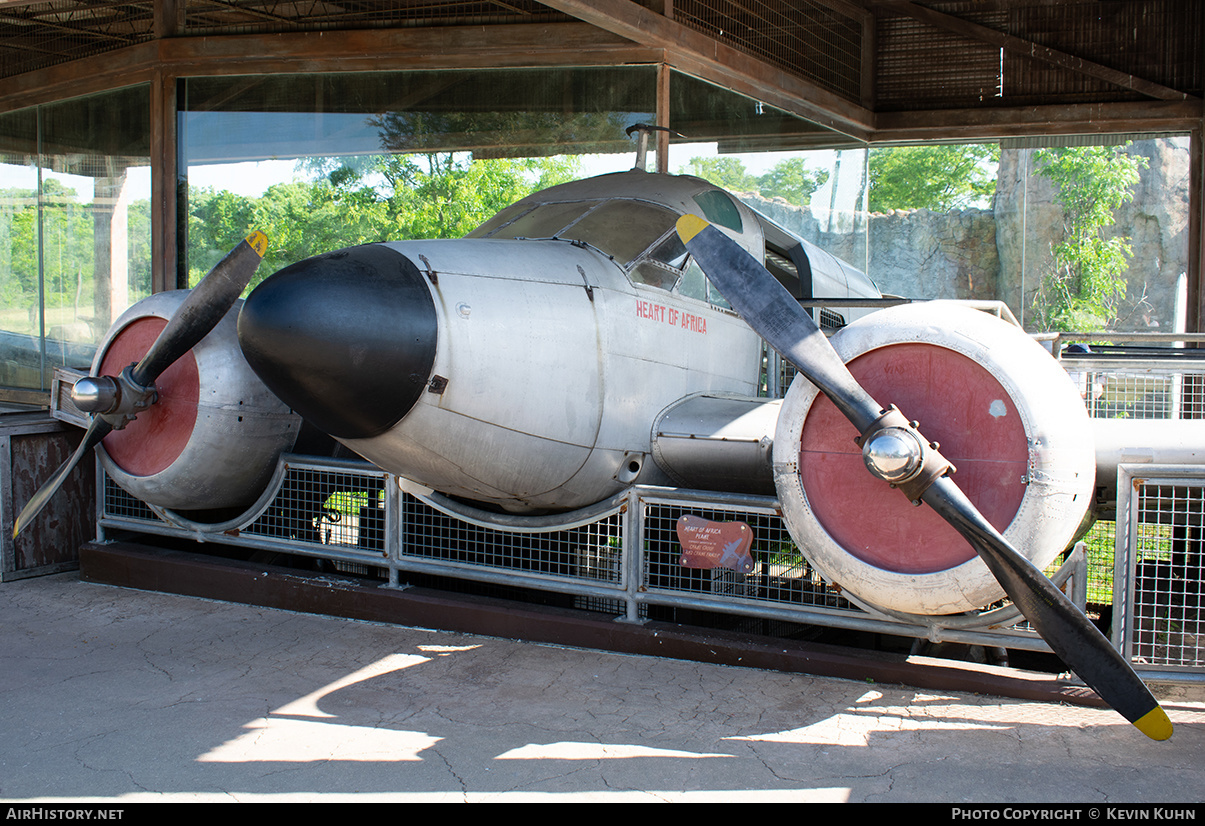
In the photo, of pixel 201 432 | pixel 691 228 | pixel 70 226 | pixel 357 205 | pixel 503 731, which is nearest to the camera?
pixel 503 731

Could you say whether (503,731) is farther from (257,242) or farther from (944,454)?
(257,242)

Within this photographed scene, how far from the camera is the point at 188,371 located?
22.2ft

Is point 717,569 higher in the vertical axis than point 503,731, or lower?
higher

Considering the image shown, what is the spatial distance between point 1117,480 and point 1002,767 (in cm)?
158

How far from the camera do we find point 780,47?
429 inches

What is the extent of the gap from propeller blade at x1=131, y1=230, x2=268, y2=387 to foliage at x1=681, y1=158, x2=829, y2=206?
4.92m

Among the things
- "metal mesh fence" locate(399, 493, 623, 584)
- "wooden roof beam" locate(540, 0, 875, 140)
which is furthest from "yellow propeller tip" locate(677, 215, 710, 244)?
"wooden roof beam" locate(540, 0, 875, 140)

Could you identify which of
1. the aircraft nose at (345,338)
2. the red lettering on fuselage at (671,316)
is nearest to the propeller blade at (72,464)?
the aircraft nose at (345,338)

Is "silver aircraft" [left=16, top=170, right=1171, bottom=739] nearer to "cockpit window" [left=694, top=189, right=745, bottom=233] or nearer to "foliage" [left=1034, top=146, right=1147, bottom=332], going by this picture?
"cockpit window" [left=694, top=189, right=745, bottom=233]

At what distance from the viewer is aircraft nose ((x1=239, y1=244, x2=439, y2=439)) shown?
4469 millimetres

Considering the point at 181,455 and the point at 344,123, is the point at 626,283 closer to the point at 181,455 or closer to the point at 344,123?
the point at 181,455

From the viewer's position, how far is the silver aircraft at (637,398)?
4223 millimetres

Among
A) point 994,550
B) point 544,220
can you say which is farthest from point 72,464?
point 994,550

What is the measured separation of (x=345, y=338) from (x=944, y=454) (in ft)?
9.53
